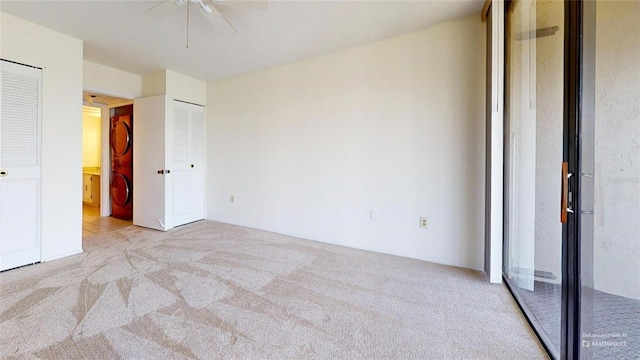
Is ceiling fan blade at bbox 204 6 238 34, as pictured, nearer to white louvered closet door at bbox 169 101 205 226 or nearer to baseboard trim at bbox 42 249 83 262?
white louvered closet door at bbox 169 101 205 226

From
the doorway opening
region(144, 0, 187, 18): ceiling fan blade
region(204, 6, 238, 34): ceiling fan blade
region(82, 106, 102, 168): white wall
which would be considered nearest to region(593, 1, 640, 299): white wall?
region(204, 6, 238, 34): ceiling fan blade

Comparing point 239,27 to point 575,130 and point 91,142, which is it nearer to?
point 575,130

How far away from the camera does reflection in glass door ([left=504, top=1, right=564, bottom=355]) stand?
59.5 inches

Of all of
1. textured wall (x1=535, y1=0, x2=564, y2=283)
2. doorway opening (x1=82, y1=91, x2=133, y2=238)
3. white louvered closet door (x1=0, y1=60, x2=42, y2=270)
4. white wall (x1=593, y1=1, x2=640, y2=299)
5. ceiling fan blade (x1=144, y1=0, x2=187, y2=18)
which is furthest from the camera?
doorway opening (x1=82, y1=91, x2=133, y2=238)

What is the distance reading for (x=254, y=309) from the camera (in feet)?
6.12

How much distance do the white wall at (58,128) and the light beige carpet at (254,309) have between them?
34 centimetres

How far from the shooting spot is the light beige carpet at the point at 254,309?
148 centimetres

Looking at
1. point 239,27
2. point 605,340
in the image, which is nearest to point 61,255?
point 239,27

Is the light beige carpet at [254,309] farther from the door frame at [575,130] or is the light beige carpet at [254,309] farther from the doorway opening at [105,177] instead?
the doorway opening at [105,177]

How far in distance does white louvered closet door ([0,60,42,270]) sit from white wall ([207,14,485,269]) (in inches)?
86.1

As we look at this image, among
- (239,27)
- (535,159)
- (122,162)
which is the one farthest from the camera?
(122,162)

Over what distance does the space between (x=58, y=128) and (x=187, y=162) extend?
1.61 meters

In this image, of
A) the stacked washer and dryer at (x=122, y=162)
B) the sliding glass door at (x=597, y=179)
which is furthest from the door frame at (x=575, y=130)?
the stacked washer and dryer at (x=122, y=162)

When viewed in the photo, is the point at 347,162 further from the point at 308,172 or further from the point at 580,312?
the point at 580,312
